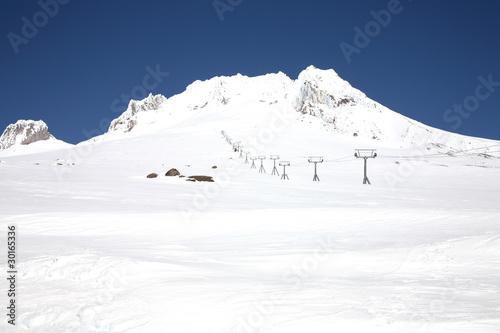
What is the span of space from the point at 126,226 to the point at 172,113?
194912 mm

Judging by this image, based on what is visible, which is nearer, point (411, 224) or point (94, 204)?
point (411, 224)

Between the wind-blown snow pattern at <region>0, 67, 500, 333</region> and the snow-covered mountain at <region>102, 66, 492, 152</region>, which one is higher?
the snow-covered mountain at <region>102, 66, 492, 152</region>

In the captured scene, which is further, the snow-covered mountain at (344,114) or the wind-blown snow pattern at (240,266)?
the snow-covered mountain at (344,114)

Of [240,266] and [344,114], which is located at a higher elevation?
[344,114]

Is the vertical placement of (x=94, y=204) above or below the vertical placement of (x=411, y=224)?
above

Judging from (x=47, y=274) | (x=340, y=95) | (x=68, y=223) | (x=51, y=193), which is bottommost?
(x=47, y=274)

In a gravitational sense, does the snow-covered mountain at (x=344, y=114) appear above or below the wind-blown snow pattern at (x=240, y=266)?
above

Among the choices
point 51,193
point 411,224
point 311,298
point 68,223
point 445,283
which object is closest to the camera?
point 311,298

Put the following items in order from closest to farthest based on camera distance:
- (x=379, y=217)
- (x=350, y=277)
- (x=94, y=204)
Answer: (x=350, y=277)
(x=379, y=217)
(x=94, y=204)

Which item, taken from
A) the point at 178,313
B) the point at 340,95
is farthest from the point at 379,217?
the point at 340,95

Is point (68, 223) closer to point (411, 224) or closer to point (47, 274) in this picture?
point (47, 274)

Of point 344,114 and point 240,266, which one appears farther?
point 344,114

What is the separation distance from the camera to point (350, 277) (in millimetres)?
5898

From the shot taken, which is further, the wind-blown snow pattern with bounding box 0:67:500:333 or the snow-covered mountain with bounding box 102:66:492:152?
the snow-covered mountain with bounding box 102:66:492:152
